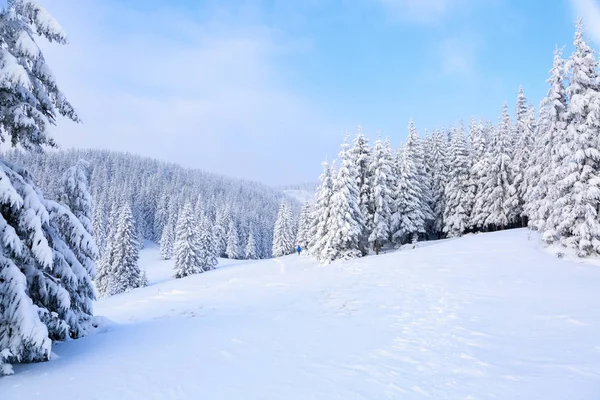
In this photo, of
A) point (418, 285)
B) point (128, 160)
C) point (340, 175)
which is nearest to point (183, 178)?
point (128, 160)

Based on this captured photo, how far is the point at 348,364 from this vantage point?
300 inches

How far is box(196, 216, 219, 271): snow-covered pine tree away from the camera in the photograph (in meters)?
57.6

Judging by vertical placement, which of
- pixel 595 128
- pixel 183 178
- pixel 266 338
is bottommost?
pixel 266 338

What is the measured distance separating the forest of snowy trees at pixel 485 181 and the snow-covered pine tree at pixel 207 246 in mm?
25103

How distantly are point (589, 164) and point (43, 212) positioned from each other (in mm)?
26663

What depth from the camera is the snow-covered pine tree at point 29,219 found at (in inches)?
258

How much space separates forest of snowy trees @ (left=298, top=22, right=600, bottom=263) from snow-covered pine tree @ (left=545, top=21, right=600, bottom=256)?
2.3 inches

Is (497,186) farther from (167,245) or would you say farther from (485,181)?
(167,245)

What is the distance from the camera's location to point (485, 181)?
4084 centimetres

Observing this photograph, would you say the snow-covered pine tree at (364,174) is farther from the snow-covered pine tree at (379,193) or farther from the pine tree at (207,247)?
the pine tree at (207,247)

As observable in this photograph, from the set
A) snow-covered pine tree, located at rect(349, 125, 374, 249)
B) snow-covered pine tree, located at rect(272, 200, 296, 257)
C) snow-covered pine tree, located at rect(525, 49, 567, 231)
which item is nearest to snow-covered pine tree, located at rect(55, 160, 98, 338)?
snow-covered pine tree, located at rect(525, 49, 567, 231)

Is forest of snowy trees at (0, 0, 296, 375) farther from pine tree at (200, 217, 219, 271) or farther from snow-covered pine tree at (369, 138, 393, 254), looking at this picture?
pine tree at (200, 217, 219, 271)

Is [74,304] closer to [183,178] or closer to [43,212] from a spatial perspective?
[43,212]

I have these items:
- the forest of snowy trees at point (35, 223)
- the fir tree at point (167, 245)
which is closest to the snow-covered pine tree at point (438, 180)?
the forest of snowy trees at point (35, 223)
